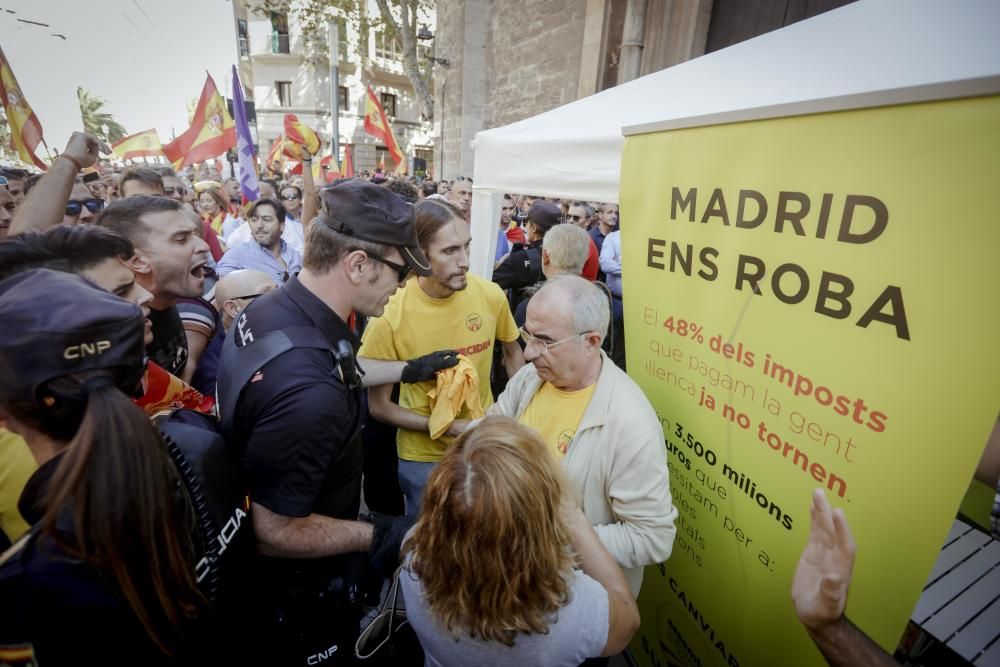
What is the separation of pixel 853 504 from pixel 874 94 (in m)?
0.93

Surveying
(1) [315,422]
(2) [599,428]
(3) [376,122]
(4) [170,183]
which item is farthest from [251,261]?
(3) [376,122]

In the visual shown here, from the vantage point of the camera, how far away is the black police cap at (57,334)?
0.92 m

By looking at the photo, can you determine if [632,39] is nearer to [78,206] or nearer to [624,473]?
[624,473]

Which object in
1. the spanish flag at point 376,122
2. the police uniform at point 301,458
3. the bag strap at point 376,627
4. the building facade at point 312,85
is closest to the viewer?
the police uniform at point 301,458

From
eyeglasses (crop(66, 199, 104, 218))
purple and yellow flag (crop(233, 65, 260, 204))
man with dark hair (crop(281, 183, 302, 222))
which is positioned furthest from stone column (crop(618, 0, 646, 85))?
eyeglasses (crop(66, 199, 104, 218))

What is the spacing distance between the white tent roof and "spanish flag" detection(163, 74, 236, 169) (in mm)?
6743

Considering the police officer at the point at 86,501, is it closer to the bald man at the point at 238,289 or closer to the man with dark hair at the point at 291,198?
the bald man at the point at 238,289

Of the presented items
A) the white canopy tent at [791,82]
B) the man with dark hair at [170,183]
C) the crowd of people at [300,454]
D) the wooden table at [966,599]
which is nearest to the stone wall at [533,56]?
the white canopy tent at [791,82]

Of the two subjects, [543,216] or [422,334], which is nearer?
[422,334]

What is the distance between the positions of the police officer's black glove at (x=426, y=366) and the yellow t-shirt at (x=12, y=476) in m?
1.40

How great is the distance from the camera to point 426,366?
93.7 inches

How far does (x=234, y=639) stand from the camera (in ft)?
4.64

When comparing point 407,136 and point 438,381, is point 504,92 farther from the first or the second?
point 407,136

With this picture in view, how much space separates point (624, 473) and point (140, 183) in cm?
552
